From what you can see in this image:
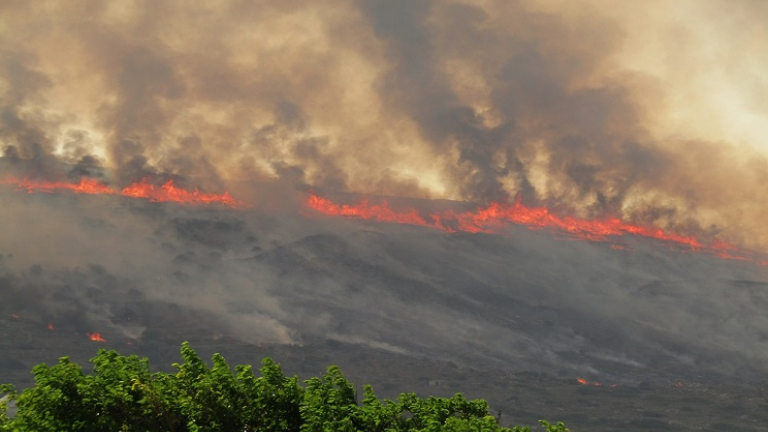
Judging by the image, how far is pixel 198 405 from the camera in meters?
26.3

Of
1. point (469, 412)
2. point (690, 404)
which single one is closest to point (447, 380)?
point (690, 404)

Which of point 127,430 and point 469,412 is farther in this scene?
point 469,412

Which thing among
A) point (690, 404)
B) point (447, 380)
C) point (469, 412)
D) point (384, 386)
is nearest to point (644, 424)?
point (690, 404)

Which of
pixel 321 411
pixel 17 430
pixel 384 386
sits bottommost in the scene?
pixel 17 430

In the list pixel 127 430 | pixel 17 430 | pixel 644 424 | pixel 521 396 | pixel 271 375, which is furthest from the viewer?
pixel 521 396

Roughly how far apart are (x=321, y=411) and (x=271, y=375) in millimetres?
2939

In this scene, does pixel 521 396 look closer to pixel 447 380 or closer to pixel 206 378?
pixel 447 380

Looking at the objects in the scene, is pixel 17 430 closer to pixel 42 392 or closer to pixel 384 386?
pixel 42 392

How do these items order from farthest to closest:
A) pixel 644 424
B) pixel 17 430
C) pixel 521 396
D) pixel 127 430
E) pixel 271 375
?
pixel 521 396 → pixel 644 424 → pixel 271 375 → pixel 127 430 → pixel 17 430

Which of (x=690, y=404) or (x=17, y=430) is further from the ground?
(x=690, y=404)

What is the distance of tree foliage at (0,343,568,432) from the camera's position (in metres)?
25.3

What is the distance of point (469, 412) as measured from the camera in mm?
28688

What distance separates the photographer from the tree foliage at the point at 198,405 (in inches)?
996

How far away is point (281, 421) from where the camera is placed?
88.4ft
